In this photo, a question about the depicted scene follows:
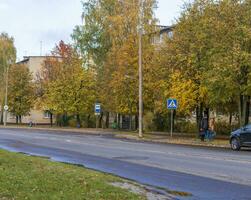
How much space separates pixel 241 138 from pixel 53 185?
62.9 feet

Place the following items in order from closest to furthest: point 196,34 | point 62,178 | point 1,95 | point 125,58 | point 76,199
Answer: point 76,199 < point 62,178 < point 196,34 < point 125,58 < point 1,95

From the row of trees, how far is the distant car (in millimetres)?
5535

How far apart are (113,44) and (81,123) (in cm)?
1799

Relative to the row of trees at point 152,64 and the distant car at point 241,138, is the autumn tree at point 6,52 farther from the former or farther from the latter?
the distant car at point 241,138

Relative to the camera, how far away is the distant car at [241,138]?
28203 millimetres

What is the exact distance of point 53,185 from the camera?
35.9ft

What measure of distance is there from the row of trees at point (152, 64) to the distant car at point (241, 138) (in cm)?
553

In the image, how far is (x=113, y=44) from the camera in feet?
196

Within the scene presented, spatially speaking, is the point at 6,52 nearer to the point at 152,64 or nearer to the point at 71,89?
the point at 71,89

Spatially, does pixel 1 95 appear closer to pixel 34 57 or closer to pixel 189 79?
pixel 34 57

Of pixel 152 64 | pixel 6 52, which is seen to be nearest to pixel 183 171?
pixel 152 64

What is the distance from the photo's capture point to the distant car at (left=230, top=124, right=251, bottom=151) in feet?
92.5

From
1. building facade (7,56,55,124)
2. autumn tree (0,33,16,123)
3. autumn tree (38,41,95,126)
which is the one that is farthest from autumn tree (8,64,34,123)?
building facade (7,56,55,124)

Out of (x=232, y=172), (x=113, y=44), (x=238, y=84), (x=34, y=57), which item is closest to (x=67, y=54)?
(x=113, y=44)
